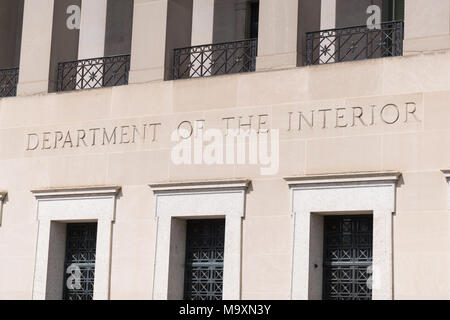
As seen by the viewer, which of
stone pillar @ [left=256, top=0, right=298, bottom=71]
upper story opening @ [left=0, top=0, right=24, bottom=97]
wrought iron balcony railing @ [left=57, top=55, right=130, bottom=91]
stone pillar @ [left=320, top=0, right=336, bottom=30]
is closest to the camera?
stone pillar @ [left=256, top=0, right=298, bottom=71]

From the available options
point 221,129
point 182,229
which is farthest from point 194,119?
point 182,229

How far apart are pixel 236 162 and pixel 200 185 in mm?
847

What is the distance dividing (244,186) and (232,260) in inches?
55.3

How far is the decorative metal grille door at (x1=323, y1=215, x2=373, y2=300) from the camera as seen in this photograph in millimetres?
19266

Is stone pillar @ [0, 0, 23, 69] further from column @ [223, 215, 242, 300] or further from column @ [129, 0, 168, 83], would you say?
column @ [223, 215, 242, 300]

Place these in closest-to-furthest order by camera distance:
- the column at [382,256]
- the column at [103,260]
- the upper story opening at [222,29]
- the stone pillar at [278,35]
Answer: the column at [382,256]
the stone pillar at [278,35]
the column at [103,260]
the upper story opening at [222,29]

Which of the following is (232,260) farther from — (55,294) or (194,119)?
(55,294)

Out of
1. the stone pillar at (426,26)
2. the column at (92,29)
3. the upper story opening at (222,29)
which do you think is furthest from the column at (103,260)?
the stone pillar at (426,26)

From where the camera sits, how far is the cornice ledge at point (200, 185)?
2028 cm

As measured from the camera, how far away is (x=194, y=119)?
21141mm

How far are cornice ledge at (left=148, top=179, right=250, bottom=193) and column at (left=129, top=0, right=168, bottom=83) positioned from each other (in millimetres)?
2315

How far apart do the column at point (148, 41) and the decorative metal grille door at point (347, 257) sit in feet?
16.2

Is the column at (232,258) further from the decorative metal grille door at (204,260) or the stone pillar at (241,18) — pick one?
the stone pillar at (241,18)

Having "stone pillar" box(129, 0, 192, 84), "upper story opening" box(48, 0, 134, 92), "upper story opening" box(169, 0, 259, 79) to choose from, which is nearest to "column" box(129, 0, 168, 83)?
"stone pillar" box(129, 0, 192, 84)
